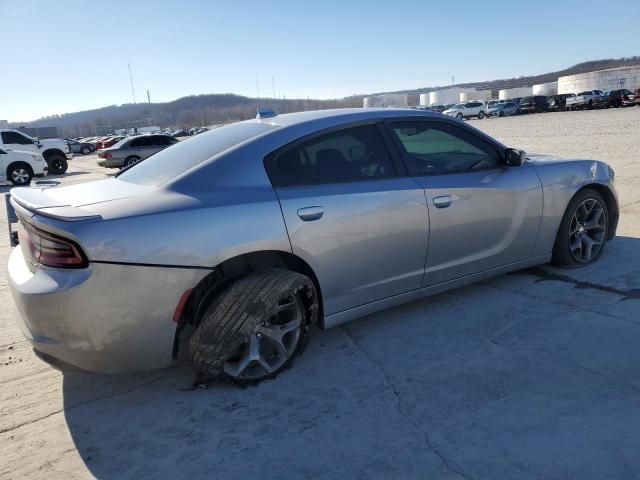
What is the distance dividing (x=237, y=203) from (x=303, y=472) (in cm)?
139

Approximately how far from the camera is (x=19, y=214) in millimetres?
2832

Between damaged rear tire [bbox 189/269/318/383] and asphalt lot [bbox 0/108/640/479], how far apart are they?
0.42 ft

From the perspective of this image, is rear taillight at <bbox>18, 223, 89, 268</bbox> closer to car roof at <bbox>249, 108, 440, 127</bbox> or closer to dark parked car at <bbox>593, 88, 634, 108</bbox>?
car roof at <bbox>249, 108, 440, 127</bbox>

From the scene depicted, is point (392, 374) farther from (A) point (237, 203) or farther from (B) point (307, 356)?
(A) point (237, 203)

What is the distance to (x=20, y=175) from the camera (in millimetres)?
16281

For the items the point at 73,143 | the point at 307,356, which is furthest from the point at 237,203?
the point at 73,143

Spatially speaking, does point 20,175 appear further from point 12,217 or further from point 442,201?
point 442,201

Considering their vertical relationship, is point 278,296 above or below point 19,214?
below

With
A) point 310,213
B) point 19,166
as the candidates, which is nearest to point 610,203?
point 310,213

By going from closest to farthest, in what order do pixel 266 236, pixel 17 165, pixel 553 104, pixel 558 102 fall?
pixel 266 236 → pixel 17 165 → pixel 558 102 → pixel 553 104

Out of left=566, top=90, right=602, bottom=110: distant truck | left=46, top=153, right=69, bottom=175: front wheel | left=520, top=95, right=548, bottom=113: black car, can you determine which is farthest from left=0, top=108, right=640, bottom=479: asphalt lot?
left=520, top=95, right=548, bottom=113: black car

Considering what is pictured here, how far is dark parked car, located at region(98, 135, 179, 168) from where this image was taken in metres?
20.0

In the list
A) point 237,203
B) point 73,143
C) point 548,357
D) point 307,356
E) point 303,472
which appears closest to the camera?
point 303,472

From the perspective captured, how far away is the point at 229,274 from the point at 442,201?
5.01 feet
